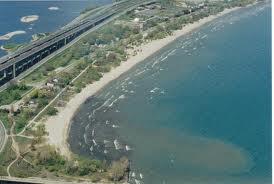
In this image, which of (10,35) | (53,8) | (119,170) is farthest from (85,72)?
(53,8)

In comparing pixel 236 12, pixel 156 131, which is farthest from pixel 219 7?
pixel 156 131

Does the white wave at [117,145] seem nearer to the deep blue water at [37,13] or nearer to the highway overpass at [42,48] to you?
the highway overpass at [42,48]

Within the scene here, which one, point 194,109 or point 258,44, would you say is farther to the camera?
point 258,44

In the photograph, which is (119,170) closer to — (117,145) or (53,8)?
(117,145)

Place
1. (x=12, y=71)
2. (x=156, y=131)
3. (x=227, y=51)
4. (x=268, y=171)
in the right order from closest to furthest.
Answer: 1. (x=268, y=171)
2. (x=156, y=131)
3. (x=12, y=71)
4. (x=227, y=51)

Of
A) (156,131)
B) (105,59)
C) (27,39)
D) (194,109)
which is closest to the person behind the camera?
(156,131)

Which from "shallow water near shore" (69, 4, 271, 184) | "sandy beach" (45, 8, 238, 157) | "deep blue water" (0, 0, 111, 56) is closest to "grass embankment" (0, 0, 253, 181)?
"sandy beach" (45, 8, 238, 157)

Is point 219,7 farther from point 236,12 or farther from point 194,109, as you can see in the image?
point 194,109
